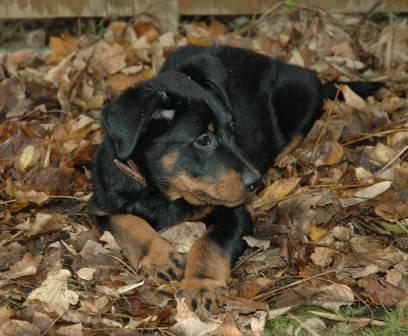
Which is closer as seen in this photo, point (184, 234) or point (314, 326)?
point (314, 326)

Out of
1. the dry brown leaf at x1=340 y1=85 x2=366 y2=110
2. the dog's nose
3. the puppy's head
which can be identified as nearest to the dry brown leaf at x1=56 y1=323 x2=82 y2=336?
the puppy's head

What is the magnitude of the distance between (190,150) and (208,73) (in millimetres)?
563

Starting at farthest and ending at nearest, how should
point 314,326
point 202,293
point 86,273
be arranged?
point 86,273
point 202,293
point 314,326

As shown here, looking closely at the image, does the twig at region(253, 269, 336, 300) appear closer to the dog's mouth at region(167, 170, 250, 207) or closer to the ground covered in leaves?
the ground covered in leaves

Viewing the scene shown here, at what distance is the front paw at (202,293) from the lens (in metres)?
3.32

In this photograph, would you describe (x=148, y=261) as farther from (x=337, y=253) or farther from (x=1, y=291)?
(x=337, y=253)

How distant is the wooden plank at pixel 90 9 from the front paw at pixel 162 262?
3.66 metres

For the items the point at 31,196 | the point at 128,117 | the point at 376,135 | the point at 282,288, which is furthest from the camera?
the point at 376,135

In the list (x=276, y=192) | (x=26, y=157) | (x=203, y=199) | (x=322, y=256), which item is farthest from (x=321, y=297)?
(x=26, y=157)

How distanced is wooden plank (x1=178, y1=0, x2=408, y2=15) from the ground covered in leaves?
0.11m

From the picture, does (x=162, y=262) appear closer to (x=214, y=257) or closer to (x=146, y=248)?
(x=146, y=248)

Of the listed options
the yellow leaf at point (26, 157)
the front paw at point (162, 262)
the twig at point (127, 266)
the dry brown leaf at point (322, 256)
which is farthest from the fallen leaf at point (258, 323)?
the yellow leaf at point (26, 157)

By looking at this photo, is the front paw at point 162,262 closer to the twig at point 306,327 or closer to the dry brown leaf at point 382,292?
the twig at point 306,327

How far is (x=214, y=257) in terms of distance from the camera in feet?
12.0
